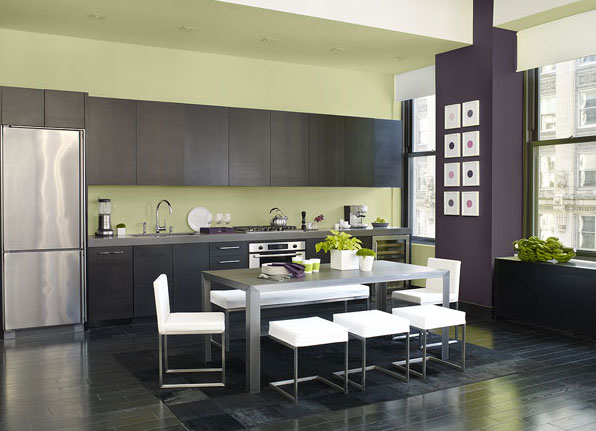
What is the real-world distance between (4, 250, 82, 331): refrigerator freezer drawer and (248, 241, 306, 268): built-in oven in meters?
1.89

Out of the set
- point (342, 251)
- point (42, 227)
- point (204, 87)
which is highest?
point (204, 87)

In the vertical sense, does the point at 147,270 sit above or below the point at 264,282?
below

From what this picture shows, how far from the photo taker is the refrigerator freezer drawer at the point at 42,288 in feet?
19.0

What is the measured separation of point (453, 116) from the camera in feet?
23.6

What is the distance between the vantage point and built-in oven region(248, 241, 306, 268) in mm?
6973

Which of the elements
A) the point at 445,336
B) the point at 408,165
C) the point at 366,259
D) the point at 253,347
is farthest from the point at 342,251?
the point at 408,165

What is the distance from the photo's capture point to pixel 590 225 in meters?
6.33

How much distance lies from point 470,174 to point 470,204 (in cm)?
35

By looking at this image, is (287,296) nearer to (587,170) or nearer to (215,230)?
(215,230)

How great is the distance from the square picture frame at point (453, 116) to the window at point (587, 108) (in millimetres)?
1307

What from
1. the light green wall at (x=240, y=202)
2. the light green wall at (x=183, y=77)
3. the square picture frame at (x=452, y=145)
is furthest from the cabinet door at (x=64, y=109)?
the square picture frame at (x=452, y=145)

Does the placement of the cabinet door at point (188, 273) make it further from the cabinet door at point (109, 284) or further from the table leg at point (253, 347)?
the table leg at point (253, 347)

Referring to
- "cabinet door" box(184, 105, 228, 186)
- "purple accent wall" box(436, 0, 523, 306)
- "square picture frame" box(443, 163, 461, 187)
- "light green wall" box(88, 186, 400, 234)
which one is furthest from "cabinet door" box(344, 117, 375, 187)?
"cabinet door" box(184, 105, 228, 186)

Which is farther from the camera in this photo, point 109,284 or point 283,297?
point 109,284
